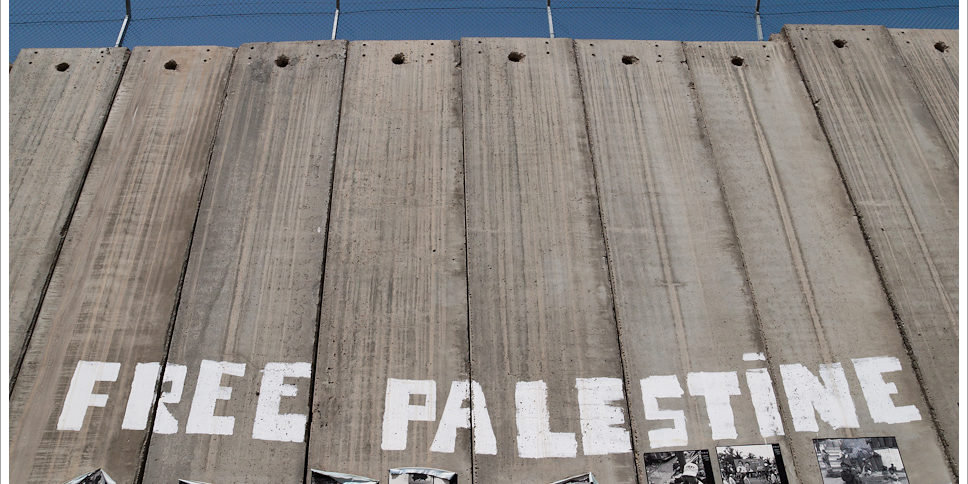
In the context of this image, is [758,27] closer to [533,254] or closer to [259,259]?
[533,254]

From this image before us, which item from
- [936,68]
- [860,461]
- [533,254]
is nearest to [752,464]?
[860,461]

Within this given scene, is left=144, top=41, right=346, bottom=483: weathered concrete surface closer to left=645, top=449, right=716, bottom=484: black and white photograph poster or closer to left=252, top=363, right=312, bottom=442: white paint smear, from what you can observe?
left=252, top=363, right=312, bottom=442: white paint smear

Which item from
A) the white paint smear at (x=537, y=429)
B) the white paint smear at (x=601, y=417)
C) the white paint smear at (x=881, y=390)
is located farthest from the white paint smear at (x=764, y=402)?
the white paint smear at (x=537, y=429)

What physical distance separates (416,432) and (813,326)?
13.9 ft

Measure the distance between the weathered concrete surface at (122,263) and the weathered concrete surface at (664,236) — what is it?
4782 millimetres

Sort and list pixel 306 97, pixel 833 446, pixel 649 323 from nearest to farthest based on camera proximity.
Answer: pixel 833 446 → pixel 649 323 → pixel 306 97

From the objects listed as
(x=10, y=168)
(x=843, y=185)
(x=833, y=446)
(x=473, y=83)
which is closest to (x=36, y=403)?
(x=10, y=168)

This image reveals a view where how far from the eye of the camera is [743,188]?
26.4 feet

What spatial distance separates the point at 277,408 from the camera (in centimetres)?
655

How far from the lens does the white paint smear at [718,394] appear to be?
6516 millimetres

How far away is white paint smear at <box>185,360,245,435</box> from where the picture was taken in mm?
6457

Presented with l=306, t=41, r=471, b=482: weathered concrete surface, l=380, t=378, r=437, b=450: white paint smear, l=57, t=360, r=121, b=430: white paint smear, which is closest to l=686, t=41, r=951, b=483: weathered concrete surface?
l=306, t=41, r=471, b=482: weathered concrete surface

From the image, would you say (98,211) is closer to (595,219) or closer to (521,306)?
(521,306)

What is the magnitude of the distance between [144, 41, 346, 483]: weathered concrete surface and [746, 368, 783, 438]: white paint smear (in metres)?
4.37
